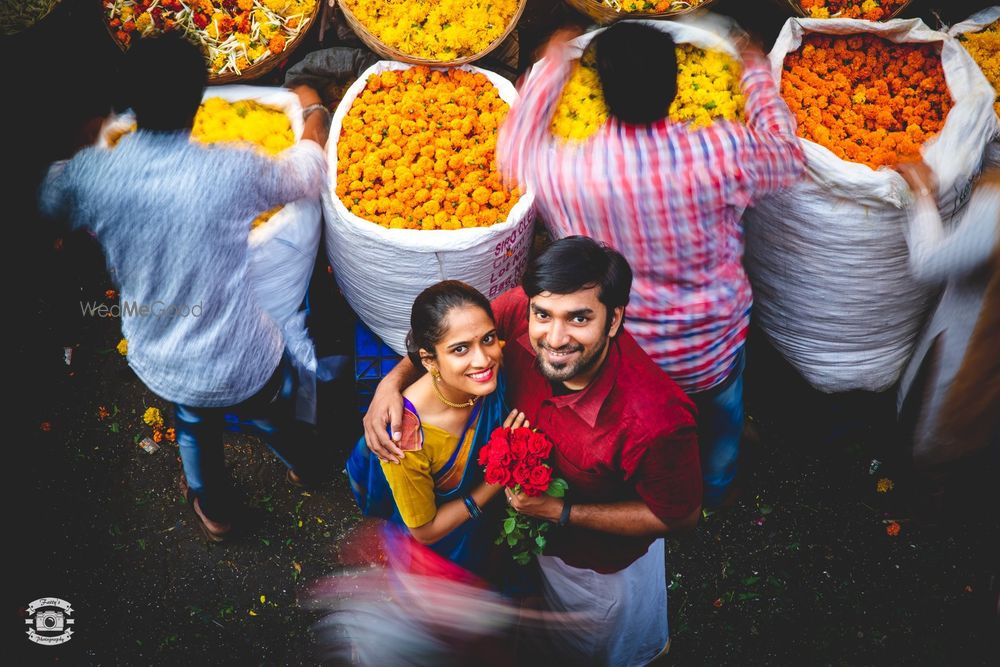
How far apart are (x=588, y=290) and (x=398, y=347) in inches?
49.9

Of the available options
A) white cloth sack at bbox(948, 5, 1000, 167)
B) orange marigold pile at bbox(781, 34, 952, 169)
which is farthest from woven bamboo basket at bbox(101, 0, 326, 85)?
white cloth sack at bbox(948, 5, 1000, 167)

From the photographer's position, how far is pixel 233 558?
10.0 feet

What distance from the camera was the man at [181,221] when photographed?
1.98 meters

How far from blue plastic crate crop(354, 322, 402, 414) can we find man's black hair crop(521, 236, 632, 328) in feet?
3.95

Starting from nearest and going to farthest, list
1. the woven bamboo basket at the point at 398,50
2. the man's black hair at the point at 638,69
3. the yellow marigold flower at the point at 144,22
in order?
the man's black hair at the point at 638,69 → the woven bamboo basket at the point at 398,50 → the yellow marigold flower at the point at 144,22

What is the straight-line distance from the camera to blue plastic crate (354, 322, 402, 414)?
2930mm

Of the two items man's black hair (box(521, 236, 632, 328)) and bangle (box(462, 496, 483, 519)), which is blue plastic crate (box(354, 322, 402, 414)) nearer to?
bangle (box(462, 496, 483, 519))

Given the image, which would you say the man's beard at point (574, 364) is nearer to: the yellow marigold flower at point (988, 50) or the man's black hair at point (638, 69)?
the man's black hair at point (638, 69)

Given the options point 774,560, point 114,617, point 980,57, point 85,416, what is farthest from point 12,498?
point 980,57

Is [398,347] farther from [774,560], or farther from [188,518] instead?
[774,560]

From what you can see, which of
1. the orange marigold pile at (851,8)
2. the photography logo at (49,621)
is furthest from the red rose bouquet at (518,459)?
the orange marigold pile at (851,8)

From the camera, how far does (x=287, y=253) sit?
104 inches

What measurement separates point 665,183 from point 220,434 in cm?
190

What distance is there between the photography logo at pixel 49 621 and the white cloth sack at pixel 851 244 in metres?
3.33
